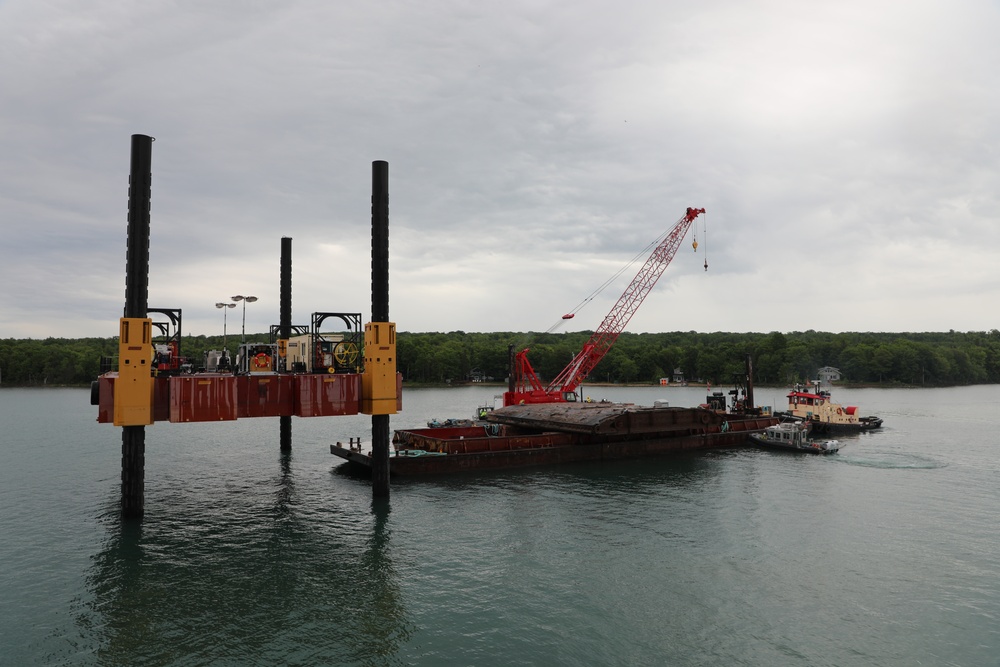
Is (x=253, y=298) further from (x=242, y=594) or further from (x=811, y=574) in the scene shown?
(x=811, y=574)

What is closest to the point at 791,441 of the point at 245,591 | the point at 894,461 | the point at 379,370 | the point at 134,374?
the point at 894,461

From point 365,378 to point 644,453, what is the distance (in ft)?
97.9

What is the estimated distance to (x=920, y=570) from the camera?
2383 centimetres

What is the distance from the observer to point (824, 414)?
74.1 meters

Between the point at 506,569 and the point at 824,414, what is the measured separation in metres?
65.0

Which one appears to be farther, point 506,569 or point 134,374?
point 134,374

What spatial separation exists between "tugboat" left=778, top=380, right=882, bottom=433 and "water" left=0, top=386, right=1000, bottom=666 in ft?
90.0

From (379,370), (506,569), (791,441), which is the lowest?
(506,569)

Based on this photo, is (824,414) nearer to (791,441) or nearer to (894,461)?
(791,441)

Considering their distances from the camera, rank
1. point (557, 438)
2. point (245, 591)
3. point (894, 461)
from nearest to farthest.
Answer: point (245, 591), point (557, 438), point (894, 461)

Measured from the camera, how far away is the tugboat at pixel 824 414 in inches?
2840

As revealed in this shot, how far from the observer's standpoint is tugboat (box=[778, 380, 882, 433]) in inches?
2840

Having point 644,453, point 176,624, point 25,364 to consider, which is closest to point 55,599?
point 176,624

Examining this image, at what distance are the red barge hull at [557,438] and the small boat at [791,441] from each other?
7.10ft
